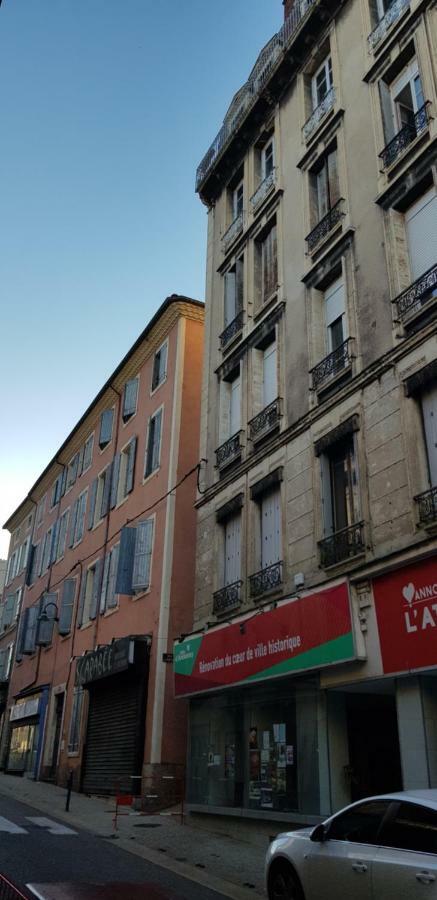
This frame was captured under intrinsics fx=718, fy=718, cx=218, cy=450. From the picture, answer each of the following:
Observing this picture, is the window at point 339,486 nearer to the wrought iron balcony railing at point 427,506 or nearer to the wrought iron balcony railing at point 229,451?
the wrought iron balcony railing at point 427,506

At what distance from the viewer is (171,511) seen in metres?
18.5

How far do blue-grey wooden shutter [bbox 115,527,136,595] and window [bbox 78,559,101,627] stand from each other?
3.45 metres

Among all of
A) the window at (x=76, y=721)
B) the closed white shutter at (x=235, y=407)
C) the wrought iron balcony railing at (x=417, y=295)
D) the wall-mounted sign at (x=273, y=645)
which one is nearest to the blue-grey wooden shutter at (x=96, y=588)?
the window at (x=76, y=721)

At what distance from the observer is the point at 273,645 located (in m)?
12.1

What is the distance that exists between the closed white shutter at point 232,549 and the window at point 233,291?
5.21 m

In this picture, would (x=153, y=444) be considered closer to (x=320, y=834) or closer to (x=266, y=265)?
(x=266, y=265)

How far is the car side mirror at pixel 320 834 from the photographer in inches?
245

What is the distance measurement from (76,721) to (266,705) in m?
11.3

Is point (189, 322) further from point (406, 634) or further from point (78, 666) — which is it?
point (406, 634)

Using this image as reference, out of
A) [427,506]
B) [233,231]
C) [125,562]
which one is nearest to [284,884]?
[427,506]

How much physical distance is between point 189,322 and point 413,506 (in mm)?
12510

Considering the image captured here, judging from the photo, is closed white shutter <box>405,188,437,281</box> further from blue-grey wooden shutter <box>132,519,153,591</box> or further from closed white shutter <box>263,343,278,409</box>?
blue-grey wooden shutter <box>132,519,153,591</box>

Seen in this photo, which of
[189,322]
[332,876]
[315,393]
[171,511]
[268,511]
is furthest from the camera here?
[189,322]

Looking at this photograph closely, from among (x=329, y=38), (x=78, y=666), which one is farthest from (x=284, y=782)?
(x=329, y=38)
